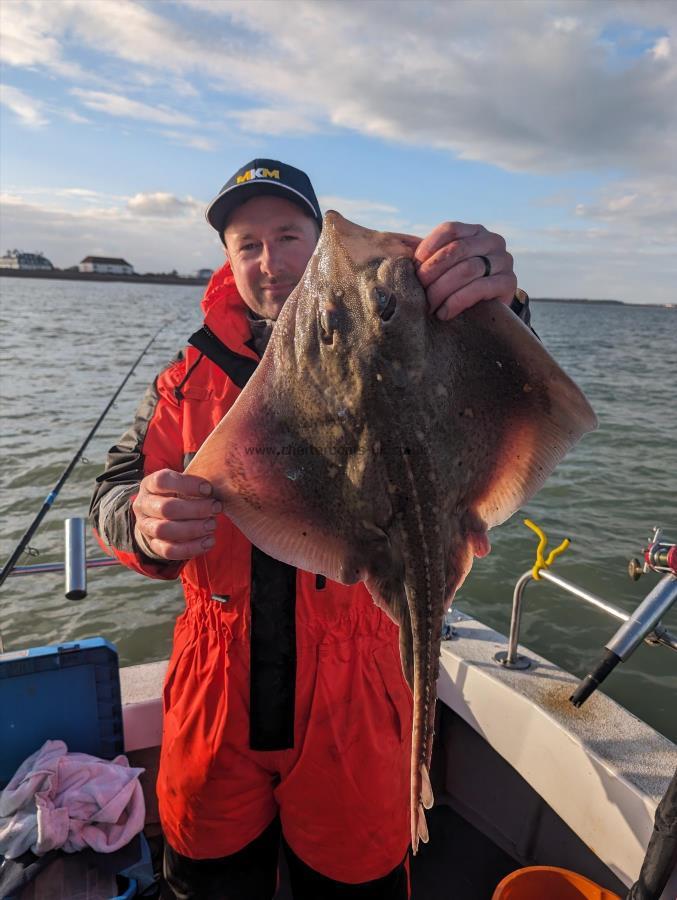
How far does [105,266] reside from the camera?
4833 inches

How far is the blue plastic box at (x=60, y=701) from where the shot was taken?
3.10m

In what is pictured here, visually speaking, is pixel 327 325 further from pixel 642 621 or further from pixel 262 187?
pixel 642 621

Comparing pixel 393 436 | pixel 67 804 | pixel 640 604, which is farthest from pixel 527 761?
pixel 393 436

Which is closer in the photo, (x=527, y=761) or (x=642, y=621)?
(x=642, y=621)

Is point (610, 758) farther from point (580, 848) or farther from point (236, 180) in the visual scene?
point (236, 180)

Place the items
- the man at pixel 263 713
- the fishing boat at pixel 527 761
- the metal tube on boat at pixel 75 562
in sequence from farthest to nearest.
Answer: the metal tube on boat at pixel 75 562 < the fishing boat at pixel 527 761 < the man at pixel 263 713

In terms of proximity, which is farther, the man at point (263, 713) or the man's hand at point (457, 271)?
the man at point (263, 713)

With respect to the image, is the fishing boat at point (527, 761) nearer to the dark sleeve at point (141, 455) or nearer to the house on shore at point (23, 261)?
the dark sleeve at point (141, 455)

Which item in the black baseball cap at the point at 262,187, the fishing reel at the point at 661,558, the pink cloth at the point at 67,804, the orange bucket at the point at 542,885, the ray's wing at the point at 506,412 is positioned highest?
the black baseball cap at the point at 262,187

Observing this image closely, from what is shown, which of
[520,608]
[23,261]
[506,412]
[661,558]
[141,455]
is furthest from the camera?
[23,261]

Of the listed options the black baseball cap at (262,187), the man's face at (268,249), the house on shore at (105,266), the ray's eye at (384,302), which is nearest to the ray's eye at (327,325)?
the ray's eye at (384,302)

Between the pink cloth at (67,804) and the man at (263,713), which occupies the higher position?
the man at (263,713)

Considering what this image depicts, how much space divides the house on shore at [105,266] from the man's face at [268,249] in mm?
128874

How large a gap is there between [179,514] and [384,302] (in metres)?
0.83
